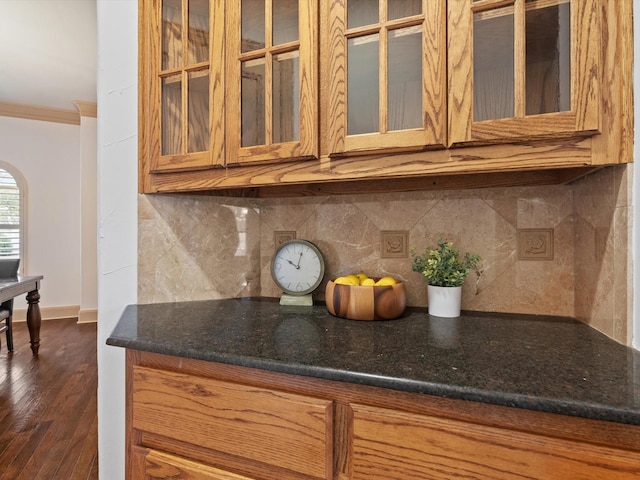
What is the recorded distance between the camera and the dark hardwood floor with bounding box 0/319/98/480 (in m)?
2.16

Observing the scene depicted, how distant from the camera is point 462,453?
0.75 metres

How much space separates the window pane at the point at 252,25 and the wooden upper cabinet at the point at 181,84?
0.08m

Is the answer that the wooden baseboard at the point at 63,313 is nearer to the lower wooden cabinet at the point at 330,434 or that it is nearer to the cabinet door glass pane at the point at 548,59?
the lower wooden cabinet at the point at 330,434

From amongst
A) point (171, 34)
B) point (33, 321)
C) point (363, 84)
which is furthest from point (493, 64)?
point (33, 321)

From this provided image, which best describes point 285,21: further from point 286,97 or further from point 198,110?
point 198,110

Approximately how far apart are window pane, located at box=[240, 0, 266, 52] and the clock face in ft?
2.34

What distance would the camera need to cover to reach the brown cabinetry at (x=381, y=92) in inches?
36.5

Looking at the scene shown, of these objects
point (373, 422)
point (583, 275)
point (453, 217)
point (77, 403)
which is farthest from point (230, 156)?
point (77, 403)

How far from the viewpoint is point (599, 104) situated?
0.91 metres

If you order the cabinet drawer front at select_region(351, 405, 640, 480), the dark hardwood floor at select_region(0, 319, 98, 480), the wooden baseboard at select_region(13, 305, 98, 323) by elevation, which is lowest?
the dark hardwood floor at select_region(0, 319, 98, 480)

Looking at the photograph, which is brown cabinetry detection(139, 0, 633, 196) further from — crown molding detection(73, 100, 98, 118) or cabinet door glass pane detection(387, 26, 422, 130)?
crown molding detection(73, 100, 98, 118)

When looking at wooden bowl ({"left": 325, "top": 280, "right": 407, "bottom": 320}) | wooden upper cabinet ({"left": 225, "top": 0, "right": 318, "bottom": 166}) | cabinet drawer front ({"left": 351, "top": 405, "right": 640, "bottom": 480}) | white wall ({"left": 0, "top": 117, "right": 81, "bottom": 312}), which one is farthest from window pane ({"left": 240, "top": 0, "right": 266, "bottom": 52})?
white wall ({"left": 0, "top": 117, "right": 81, "bottom": 312})

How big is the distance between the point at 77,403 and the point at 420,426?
301 cm

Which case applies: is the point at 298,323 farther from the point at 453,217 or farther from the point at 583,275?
the point at 583,275
